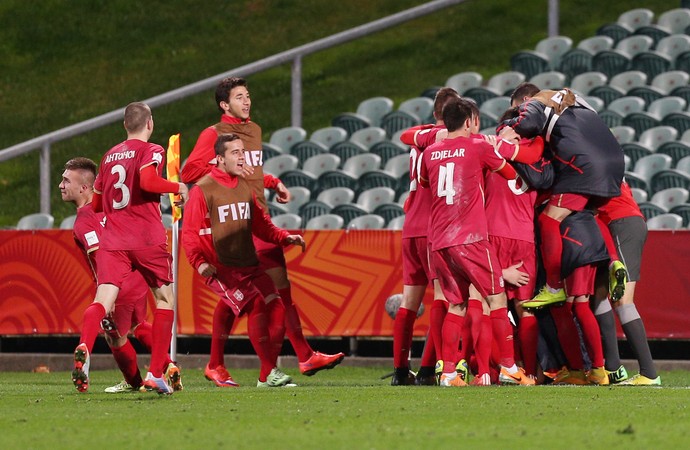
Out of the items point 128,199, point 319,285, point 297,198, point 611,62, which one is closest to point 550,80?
point 611,62

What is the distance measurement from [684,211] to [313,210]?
4635mm

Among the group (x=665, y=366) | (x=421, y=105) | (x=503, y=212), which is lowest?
(x=665, y=366)

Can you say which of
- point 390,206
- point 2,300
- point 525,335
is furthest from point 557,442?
point 390,206

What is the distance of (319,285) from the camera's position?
45.6 feet

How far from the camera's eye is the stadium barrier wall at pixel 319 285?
12859 mm

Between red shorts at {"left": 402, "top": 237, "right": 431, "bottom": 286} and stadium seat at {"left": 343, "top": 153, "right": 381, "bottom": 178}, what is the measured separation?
800 centimetres

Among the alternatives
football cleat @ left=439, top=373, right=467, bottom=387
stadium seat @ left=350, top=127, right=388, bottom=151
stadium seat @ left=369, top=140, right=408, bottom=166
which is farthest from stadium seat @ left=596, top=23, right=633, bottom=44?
football cleat @ left=439, top=373, right=467, bottom=387

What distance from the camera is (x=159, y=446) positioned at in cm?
614

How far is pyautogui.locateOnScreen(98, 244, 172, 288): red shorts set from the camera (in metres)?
9.04

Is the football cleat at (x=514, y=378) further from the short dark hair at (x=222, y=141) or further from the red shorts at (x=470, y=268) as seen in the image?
the short dark hair at (x=222, y=141)

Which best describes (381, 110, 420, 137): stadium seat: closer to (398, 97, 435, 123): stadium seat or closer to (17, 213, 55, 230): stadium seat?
(398, 97, 435, 123): stadium seat

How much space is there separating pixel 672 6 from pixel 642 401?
2475 cm

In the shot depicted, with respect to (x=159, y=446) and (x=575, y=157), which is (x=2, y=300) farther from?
(x=159, y=446)

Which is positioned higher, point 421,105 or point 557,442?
point 421,105
